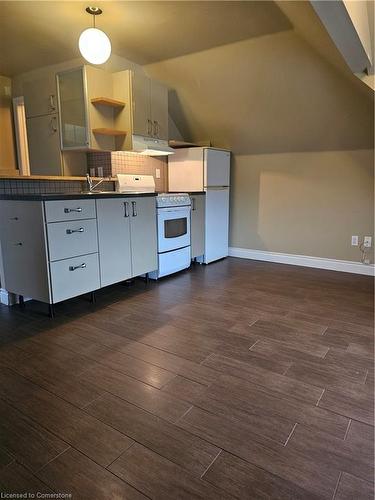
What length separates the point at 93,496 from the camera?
103 centimetres

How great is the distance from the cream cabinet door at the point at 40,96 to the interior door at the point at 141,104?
800 millimetres

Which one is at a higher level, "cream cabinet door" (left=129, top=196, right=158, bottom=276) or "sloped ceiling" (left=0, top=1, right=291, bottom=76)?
"sloped ceiling" (left=0, top=1, right=291, bottom=76)

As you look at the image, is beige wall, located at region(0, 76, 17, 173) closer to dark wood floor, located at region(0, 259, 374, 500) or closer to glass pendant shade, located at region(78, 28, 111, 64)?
glass pendant shade, located at region(78, 28, 111, 64)

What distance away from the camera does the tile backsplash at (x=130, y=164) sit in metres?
3.57

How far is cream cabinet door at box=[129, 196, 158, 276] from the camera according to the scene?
2.94 meters

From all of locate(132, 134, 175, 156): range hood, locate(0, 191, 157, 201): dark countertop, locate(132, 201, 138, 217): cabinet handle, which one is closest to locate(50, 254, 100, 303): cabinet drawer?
locate(0, 191, 157, 201): dark countertop

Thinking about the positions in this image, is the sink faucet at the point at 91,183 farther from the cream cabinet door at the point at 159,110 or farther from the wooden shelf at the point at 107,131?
the cream cabinet door at the point at 159,110

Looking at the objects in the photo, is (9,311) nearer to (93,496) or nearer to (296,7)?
(93,496)

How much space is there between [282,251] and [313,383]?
268 centimetres

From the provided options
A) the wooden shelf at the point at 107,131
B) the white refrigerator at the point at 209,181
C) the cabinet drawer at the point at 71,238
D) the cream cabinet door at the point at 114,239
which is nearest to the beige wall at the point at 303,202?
the white refrigerator at the point at 209,181

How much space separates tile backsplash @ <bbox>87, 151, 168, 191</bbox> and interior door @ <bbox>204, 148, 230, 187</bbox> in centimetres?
65

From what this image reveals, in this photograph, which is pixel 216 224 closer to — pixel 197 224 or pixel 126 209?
pixel 197 224

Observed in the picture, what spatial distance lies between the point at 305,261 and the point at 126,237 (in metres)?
2.29

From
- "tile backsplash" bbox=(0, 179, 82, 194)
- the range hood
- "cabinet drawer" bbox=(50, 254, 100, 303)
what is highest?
the range hood
